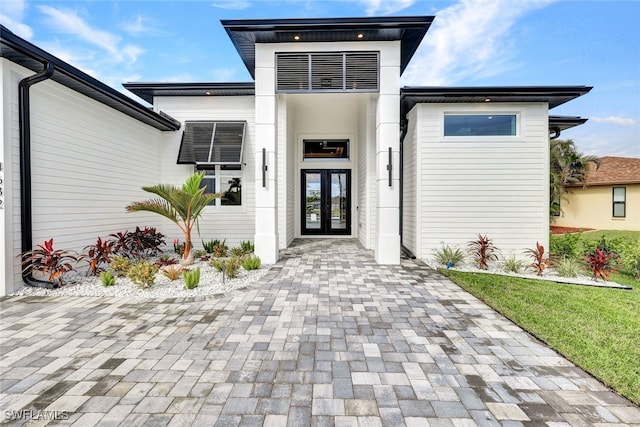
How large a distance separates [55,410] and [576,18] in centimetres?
1474

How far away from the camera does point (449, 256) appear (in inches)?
249

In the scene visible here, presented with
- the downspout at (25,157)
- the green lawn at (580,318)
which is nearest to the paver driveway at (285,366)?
the green lawn at (580,318)

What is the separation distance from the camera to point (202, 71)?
17.7 metres

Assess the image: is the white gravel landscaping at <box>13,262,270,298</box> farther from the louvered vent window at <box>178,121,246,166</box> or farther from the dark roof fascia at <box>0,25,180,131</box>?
the louvered vent window at <box>178,121,246,166</box>

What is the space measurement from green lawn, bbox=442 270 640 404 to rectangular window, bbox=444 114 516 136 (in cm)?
356

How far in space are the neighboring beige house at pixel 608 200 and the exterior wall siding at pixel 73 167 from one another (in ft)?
68.9

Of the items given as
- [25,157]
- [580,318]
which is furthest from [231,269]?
[580,318]

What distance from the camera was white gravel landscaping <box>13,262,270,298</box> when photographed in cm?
425

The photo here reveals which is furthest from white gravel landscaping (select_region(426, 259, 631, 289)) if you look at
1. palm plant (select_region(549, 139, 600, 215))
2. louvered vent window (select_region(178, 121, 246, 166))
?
palm plant (select_region(549, 139, 600, 215))

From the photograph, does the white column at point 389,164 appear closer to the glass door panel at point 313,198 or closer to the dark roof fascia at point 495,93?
the dark roof fascia at point 495,93

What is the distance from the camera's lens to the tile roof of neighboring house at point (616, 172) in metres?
13.6

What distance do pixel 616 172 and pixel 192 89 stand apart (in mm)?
21040

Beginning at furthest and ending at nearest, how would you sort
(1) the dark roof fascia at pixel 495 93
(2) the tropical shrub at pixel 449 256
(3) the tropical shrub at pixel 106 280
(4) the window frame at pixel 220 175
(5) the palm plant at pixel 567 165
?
(5) the palm plant at pixel 567 165 < (4) the window frame at pixel 220 175 < (2) the tropical shrub at pixel 449 256 < (1) the dark roof fascia at pixel 495 93 < (3) the tropical shrub at pixel 106 280

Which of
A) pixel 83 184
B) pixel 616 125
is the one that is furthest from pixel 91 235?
pixel 616 125
